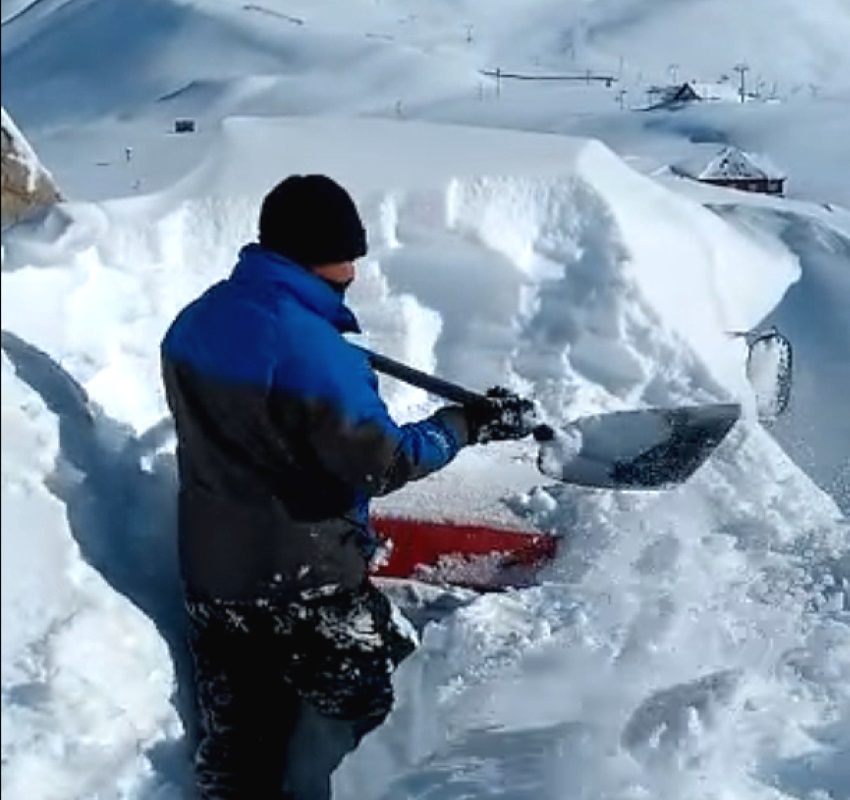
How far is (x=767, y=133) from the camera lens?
3497 centimetres

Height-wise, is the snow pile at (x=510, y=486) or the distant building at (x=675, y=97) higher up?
the snow pile at (x=510, y=486)

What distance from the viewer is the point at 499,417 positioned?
13.6 ft

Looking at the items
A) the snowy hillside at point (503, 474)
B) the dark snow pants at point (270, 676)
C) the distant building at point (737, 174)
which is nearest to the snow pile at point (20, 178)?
the snowy hillside at point (503, 474)

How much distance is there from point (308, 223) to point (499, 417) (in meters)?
0.65

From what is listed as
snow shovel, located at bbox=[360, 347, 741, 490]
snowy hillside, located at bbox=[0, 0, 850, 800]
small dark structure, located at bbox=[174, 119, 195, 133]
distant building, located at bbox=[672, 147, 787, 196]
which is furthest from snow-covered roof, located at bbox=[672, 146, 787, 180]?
snow shovel, located at bbox=[360, 347, 741, 490]

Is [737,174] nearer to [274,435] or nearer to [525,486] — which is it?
[525,486]

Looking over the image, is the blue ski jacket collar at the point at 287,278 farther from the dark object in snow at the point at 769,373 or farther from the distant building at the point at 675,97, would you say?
the distant building at the point at 675,97

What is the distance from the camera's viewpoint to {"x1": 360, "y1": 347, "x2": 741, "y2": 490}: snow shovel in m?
4.99

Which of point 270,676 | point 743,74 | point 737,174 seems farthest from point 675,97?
point 270,676

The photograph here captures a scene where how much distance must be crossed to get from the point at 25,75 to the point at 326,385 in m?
40.8

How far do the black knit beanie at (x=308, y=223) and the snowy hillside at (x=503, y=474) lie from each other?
0.43 meters

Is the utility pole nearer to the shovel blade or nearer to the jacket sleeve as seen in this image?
the shovel blade

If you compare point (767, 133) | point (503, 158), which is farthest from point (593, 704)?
point (767, 133)

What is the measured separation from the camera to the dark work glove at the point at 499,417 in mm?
4102
